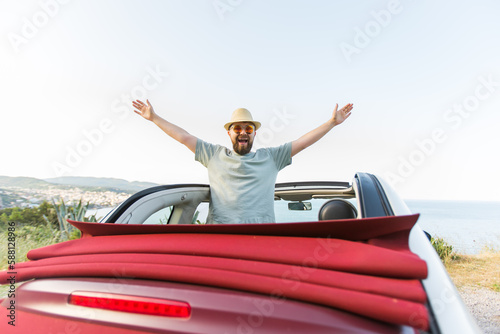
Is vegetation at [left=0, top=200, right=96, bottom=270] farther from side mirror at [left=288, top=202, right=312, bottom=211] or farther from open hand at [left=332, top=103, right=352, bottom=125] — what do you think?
open hand at [left=332, top=103, right=352, bottom=125]

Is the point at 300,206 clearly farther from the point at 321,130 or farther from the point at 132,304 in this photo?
the point at 132,304

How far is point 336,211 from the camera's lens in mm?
2061

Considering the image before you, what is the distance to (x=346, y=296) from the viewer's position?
1.09 m

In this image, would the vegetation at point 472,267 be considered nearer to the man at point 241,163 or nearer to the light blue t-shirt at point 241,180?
the man at point 241,163

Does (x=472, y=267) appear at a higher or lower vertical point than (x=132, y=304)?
lower

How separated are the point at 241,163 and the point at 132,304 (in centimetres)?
272

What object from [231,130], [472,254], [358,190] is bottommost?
[472,254]

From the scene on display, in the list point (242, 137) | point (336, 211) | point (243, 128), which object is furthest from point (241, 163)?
point (336, 211)

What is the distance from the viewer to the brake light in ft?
3.79

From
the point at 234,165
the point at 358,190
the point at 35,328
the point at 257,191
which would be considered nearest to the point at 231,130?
the point at 234,165

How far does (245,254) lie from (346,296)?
0.40m

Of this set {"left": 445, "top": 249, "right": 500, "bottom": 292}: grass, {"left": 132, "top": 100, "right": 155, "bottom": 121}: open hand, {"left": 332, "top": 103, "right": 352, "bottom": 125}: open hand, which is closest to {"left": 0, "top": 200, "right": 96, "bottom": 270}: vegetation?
{"left": 132, "top": 100, "right": 155, "bottom": 121}: open hand

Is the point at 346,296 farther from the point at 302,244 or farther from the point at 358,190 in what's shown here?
the point at 358,190

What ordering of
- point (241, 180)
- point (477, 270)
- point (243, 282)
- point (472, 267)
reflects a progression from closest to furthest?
point (243, 282)
point (241, 180)
point (477, 270)
point (472, 267)
